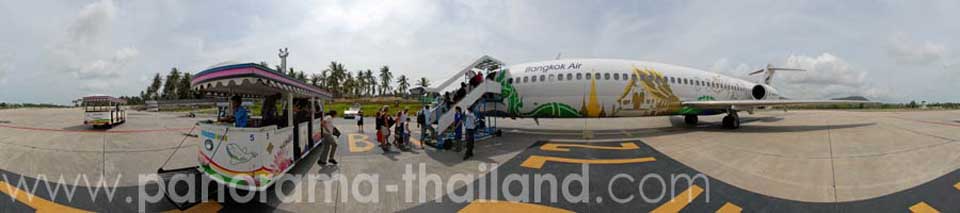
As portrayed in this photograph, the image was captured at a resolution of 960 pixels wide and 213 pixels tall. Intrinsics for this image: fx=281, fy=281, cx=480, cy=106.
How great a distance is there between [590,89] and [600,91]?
0.46m

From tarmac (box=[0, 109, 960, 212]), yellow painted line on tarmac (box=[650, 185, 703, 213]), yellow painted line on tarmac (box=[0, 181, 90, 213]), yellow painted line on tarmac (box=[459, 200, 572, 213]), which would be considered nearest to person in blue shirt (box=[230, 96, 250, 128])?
tarmac (box=[0, 109, 960, 212])

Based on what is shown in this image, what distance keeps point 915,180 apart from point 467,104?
9225 millimetres

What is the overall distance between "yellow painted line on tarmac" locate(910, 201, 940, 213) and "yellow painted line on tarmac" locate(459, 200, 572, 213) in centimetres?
416

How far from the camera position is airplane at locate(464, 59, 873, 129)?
37.9ft

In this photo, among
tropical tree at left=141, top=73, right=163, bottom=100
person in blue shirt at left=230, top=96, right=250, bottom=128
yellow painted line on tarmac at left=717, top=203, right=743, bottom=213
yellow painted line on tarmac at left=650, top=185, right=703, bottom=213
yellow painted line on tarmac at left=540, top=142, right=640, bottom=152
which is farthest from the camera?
tropical tree at left=141, top=73, right=163, bottom=100

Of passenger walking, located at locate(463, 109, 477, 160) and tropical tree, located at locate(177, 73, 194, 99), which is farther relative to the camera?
tropical tree, located at locate(177, 73, 194, 99)

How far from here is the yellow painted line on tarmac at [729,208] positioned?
3509 millimetres

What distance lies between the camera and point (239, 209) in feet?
11.9

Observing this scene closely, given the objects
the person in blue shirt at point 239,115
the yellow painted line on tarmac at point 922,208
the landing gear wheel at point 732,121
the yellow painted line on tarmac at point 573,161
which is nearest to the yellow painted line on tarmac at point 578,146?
the yellow painted line on tarmac at point 573,161

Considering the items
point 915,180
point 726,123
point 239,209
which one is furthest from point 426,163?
point 726,123

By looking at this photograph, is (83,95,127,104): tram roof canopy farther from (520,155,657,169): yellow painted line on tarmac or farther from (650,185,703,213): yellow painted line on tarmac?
(650,185,703,213): yellow painted line on tarmac

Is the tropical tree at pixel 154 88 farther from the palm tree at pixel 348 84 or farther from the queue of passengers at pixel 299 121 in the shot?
the queue of passengers at pixel 299 121

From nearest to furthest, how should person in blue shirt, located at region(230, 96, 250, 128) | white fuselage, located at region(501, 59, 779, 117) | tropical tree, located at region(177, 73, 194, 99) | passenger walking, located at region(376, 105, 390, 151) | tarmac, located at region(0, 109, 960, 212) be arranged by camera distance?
1. tarmac, located at region(0, 109, 960, 212)
2. person in blue shirt, located at region(230, 96, 250, 128)
3. passenger walking, located at region(376, 105, 390, 151)
4. white fuselage, located at region(501, 59, 779, 117)
5. tropical tree, located at region(177, 73, 194, 99)

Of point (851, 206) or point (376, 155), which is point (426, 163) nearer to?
point (376, 155)
